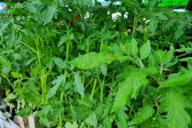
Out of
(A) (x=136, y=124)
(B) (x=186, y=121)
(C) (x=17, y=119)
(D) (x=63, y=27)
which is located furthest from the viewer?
(C) (x=17, y=119)

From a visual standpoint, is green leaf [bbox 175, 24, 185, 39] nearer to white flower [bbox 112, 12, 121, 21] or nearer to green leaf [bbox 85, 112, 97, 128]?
white flower [bbox 112, 12, 121, 21]

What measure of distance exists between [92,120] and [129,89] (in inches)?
12.0

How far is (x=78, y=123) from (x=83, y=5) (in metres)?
0.33

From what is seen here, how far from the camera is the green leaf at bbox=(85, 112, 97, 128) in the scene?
841mm

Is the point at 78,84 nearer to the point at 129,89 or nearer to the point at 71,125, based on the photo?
the point at 71,125

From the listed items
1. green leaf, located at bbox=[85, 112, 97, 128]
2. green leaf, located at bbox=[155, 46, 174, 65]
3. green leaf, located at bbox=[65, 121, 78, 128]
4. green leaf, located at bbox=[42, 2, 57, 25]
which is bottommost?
green leaf, located at bbox=[65, 121, 78, 128]

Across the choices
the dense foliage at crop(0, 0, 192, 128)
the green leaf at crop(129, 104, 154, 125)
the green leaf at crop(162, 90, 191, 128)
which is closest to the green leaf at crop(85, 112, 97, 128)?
the dense foliage at crop(0, 0, 192, 128)

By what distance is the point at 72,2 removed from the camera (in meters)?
0.90

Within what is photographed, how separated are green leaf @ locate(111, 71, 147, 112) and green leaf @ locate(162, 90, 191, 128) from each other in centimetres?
5

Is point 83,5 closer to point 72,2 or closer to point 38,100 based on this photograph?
point 72,2

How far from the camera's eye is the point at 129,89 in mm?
567

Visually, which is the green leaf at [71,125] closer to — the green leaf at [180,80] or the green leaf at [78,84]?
the green leaf at [78,84]

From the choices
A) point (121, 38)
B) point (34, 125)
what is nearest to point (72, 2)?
point (121, 38)

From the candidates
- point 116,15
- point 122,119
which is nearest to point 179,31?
point 116,15
